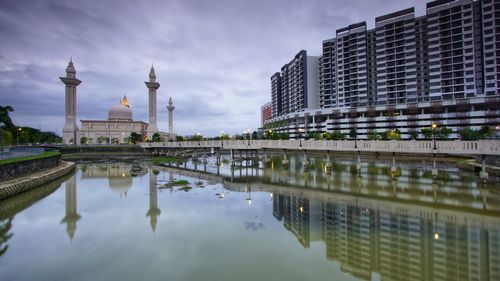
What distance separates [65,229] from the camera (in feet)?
56.2

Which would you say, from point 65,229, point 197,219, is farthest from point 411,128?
point 65,229

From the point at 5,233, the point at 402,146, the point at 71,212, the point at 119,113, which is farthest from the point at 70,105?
the point at 402,146

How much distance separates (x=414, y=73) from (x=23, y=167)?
10132 centimetres

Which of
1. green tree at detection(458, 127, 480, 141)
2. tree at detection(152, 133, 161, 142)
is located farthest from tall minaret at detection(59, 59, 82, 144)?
green tree at detection(458, 127, 480, 141)

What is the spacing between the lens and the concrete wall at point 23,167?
85.6ft

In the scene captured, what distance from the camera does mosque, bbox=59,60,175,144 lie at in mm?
94812

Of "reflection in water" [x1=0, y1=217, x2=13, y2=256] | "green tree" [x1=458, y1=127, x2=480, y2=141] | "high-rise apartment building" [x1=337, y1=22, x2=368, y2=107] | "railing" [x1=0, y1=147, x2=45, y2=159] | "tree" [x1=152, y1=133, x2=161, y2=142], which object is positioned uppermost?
"high-rise apartment building" [x1=337, y1=22, x2=368, y2=107]

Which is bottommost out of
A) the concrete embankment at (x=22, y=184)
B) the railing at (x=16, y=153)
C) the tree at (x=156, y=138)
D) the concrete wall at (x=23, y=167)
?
the concrete embankment at (x=22, y=184)

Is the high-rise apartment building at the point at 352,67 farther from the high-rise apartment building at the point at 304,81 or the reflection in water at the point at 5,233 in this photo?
the reflection in water at the point at 5,233

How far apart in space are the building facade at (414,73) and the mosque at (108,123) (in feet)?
198

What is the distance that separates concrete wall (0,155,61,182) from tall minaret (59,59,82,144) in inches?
2552

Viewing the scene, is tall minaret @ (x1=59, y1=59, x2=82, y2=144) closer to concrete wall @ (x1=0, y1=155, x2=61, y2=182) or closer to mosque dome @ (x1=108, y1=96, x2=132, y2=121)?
mosque dome @ (x1=108, y1=96, x2=132, y2=121)

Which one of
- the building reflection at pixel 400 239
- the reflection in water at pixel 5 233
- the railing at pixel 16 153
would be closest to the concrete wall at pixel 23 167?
the railing at pixel 16 153

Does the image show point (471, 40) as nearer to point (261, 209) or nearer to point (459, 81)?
point (459, 81)
